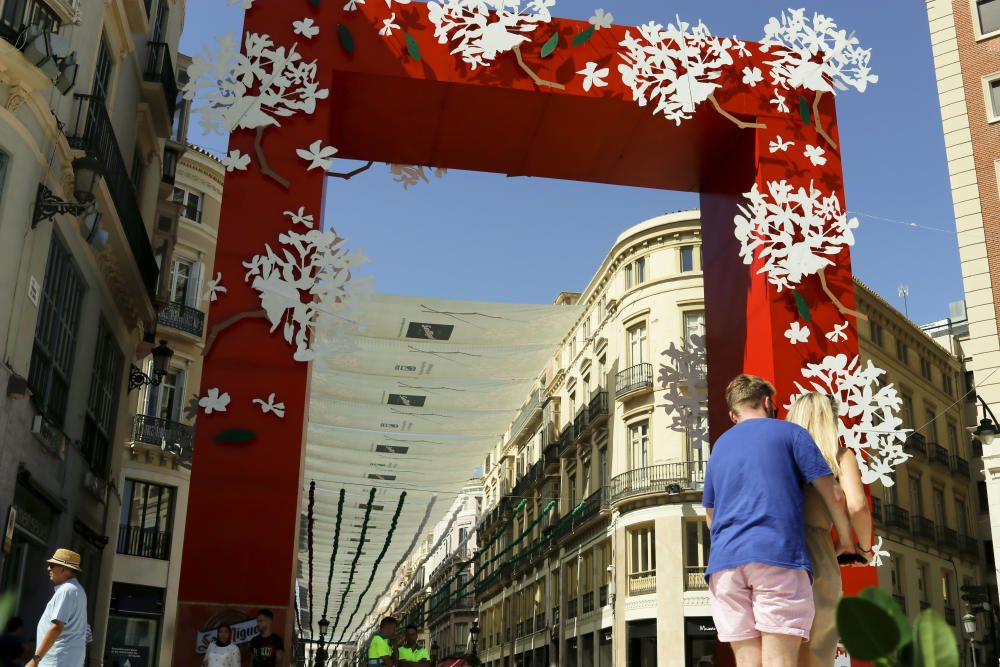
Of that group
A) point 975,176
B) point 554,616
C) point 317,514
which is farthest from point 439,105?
point 554,616

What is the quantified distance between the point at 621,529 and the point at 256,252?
2679 centimetres

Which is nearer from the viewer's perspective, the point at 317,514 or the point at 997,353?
the point at 997,353

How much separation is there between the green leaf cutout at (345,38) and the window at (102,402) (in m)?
6.36

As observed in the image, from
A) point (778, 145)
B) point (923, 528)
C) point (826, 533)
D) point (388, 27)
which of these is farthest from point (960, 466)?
point (826, 533)

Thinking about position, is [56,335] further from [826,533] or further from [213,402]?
[826,533]

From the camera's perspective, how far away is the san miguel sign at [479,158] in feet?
29.5

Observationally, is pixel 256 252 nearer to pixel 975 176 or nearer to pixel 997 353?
pixel 997 353

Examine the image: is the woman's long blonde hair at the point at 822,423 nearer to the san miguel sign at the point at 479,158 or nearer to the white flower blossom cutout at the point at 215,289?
the san miguel sign at the point at 479,158

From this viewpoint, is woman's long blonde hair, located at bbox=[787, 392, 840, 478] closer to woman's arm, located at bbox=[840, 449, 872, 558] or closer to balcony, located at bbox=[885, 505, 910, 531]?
woman's arm, located at bbox=[840, 449, 872, 558]

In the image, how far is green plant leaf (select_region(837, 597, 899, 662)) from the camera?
61.4 inches

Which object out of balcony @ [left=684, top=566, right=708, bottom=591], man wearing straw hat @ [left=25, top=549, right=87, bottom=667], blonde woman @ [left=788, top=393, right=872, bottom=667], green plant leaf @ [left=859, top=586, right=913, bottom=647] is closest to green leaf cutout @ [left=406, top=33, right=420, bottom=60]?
man wearing straw hat @ [left=25, top=549, right=87, bottom=667]

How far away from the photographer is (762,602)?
3889mm

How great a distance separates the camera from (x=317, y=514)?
2730cm

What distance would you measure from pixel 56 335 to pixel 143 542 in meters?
14.0
